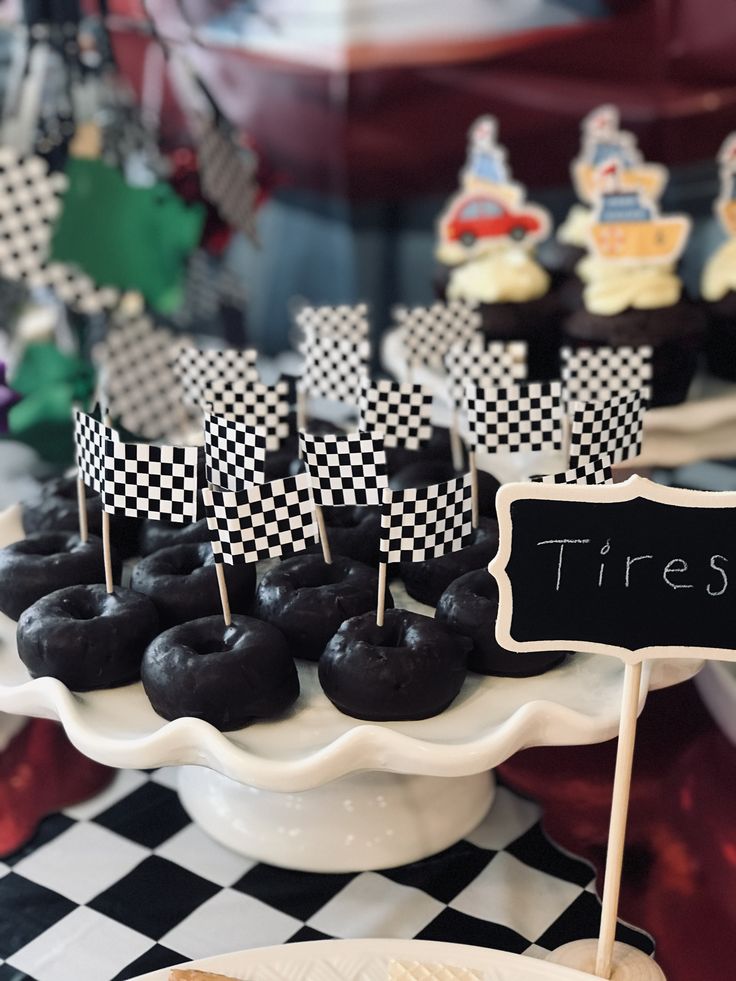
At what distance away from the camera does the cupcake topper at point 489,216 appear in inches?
110

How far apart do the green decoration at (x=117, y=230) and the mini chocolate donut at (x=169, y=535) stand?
0.63m

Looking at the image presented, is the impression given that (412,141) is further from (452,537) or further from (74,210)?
(452,537)

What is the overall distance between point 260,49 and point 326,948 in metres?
4.00

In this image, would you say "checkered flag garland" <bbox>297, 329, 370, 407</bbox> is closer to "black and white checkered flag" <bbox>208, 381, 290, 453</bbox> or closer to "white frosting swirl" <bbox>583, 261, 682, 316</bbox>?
"black and white checkered flag" <bbox>208, 381, 290, 453</bbox>

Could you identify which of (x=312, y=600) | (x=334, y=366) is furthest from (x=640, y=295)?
(x=312, y=600)

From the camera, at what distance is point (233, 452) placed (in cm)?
162

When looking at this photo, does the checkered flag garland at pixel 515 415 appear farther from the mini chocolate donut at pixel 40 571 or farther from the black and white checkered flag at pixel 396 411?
the mini chocolate donut at pixel 40 571

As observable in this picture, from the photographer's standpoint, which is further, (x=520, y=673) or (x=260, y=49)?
(x=260, y=49)

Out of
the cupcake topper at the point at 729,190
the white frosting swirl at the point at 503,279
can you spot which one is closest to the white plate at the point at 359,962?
the white frosting swirl at the point at 503,279

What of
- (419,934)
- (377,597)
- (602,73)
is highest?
(602,73)

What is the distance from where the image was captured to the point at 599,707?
146 centimetres

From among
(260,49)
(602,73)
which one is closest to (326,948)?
(602,73)

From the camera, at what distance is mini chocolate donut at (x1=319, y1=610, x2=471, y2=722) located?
4.66ft

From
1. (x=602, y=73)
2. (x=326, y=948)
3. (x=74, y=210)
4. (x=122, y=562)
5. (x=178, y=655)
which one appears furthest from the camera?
(x=602, y=73)
